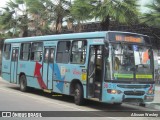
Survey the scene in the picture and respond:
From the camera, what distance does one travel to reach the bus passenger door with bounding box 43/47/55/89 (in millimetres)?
16984

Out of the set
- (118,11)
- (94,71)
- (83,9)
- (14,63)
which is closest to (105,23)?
(118,11)

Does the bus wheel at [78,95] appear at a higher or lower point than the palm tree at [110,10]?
lower

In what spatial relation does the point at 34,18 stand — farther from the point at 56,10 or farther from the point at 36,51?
the point at 36,51

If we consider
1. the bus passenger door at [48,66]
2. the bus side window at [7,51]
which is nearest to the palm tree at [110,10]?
the bus passenger door at [48,66]

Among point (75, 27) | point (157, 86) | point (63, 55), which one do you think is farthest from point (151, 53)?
point (75, 27)

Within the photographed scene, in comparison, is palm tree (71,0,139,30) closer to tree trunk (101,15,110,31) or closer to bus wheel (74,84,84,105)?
tree trunk (101,15,110,31)

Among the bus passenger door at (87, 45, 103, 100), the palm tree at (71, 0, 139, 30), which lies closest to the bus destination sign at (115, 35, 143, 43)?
the bus passenger door at (87, 45, 103, 100)

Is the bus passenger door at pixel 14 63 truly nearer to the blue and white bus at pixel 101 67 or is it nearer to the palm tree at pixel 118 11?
the blue and white bus at pixel 101 67

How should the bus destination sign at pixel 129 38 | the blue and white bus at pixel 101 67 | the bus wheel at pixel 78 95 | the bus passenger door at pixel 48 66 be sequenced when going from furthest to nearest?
the bus passenger door at pixel 48 66, the bus wheel at pixel 78 95, the bus destination sign at pixel 129 38, the blue and white bus at pixel 101 67

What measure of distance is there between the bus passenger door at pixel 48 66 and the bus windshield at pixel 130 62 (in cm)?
418

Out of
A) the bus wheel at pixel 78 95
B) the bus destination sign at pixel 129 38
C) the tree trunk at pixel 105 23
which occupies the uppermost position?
Result: the tree trunk at pixel 105 23

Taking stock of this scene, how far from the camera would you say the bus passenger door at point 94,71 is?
551 inches

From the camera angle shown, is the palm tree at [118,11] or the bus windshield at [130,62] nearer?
the bus windshield at [130,62]

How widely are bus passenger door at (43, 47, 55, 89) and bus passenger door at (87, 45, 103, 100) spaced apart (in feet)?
9.87
